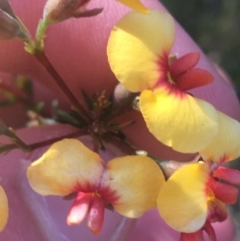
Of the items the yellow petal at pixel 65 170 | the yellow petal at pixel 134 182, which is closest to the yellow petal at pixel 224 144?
the yellow petal at pixel 134 182

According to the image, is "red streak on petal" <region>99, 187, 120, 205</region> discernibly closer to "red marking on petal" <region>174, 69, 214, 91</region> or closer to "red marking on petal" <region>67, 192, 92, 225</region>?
"red marking on petal" <region>67, 192, 92, 225</region>

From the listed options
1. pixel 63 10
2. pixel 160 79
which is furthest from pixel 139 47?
pixel 63 10

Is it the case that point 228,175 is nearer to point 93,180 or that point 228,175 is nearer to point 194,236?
point 194,236

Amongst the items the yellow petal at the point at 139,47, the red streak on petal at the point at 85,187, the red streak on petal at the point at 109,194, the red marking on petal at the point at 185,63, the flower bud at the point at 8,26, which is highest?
the flower bud at the point at 8,26

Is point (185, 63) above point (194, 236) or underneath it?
above

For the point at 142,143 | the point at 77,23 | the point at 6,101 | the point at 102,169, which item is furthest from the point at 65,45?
the point at 102,169

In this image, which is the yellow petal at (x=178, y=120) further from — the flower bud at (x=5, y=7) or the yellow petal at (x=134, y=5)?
the flower bud at (x=5, y=7)

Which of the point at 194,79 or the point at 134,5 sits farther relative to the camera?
the point at 194,79
